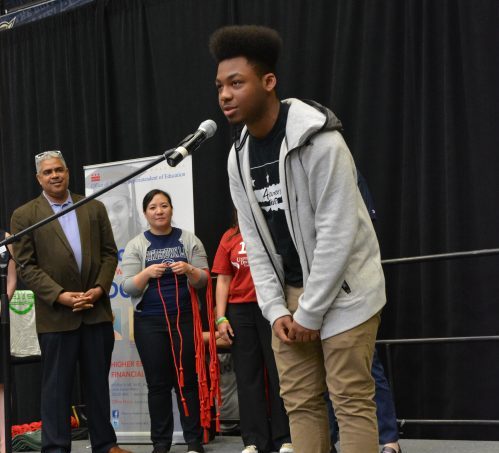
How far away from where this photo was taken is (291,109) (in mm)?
2246

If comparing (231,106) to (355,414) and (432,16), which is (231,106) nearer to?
(355,414)

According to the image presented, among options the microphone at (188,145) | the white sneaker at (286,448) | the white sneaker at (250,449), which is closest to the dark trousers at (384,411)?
the white sneaker at (286,448)

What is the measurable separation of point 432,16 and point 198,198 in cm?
189

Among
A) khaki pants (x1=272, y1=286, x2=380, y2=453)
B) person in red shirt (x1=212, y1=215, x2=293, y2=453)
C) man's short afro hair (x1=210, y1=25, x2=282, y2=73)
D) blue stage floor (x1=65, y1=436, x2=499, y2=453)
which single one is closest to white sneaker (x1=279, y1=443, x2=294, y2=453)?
person in red shirt (x1=212, y1=215, x2=293, y2=453)

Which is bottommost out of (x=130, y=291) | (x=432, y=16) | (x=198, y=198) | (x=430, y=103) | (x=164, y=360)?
(x=164, y=360)

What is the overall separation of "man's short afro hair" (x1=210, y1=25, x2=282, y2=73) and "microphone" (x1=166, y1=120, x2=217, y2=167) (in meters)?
0.23

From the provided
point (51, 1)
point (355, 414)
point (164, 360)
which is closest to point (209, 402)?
point (164, 360)

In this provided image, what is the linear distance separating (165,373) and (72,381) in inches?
19.5

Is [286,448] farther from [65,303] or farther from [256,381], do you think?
[65,303]

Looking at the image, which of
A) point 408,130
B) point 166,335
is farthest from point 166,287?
point 408,130

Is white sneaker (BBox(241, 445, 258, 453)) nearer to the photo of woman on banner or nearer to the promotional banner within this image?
the promotional banner

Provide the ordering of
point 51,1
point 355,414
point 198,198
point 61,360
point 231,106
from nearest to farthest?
point 355,414 → point 231,106 → point 61,360 → point 198,198 → point 51,1

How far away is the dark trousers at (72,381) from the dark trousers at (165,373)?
0.24 metres

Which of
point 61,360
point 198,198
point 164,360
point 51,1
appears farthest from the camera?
Result: point 51,1
